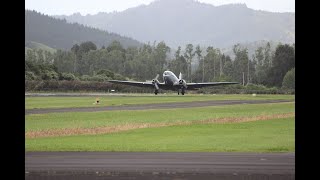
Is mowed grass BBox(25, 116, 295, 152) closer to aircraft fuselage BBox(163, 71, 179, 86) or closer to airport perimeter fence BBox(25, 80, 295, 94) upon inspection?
aircraft fuselage BBox(163, 71, 179, 86)

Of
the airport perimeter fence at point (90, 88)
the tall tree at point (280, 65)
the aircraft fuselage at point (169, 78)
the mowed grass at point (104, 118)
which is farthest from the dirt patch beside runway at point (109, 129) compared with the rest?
the tall tree at point (280, 65)

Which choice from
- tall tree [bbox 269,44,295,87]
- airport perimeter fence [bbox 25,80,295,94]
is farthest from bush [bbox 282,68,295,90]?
tall tree [bbox 269,44,295,87]

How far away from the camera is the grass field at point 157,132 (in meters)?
26.3

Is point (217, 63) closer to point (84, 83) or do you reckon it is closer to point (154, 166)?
point (84, 83)

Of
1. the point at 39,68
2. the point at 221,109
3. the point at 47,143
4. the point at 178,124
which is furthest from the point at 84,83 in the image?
the point at 47,143

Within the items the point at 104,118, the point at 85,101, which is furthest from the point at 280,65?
the point at 104,118

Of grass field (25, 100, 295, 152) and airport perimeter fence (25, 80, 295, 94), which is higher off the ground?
airport perimeter fence (25, 80, 295, 94)

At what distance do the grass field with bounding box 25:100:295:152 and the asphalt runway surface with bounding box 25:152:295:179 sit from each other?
3.44 m

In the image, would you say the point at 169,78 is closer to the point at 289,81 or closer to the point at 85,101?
the point at 85,101

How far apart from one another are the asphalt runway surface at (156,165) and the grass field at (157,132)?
3438 mm

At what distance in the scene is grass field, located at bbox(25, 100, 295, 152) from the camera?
26.3 metres
